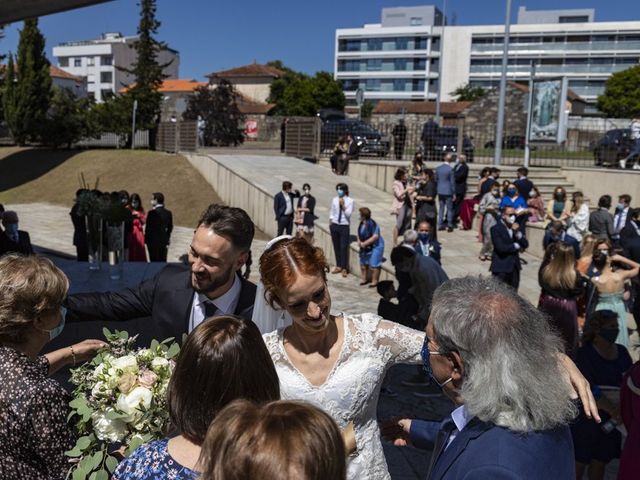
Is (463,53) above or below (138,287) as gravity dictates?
above

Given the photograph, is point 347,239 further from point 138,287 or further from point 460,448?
point 460,448

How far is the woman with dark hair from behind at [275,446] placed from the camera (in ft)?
4.46

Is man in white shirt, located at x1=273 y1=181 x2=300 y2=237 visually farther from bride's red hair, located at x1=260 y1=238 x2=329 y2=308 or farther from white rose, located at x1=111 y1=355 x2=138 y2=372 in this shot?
white rose, located at x1=111 y1=355 x2=138 y2=372

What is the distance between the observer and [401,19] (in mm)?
112125

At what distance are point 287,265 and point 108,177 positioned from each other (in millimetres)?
25905

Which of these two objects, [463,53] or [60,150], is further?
[463,53]

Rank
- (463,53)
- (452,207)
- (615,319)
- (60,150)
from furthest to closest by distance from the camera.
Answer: (463,53) → (60,150) → (452,207) → (615,319)

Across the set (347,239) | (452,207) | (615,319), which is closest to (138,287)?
(615,319)

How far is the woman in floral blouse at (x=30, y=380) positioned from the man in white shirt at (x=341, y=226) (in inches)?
405

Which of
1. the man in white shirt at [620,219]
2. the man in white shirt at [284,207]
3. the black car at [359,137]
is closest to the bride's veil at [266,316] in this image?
the man in white shirt at [620,219]

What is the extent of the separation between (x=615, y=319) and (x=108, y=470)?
3.96 meters

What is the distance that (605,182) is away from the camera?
18312 millimetres

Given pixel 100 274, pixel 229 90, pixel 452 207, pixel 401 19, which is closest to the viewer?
pixel 100 274

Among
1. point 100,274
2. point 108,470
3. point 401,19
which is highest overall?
point 401,19
